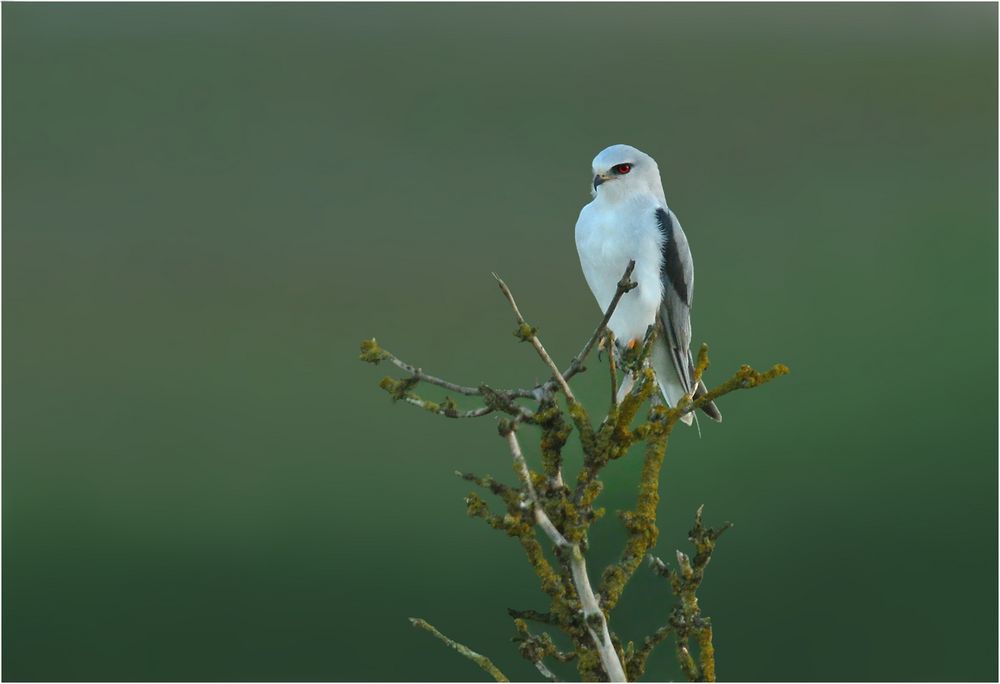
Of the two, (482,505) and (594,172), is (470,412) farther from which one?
(594,172)

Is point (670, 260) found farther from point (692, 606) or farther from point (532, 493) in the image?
point (532, 493)

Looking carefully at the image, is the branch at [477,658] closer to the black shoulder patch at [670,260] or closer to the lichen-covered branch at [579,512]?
the lichen-covered branch at [579,512]

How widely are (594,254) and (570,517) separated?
195 centimetres

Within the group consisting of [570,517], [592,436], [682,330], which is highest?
[682,330]

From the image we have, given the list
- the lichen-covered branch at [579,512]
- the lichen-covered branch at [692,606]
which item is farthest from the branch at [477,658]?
the lichen-covered branch at [692,606]

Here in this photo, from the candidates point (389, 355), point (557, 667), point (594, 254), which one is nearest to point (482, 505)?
point (389, 355)

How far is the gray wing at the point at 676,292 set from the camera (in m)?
3.62

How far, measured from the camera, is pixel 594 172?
347cm

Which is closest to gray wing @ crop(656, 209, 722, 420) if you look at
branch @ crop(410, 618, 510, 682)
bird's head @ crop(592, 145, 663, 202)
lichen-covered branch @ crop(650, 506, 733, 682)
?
bird's head @ crop(592, 145, 663, 202)

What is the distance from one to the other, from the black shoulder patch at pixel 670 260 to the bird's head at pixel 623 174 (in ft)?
0.42

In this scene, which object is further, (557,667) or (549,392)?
(557,667)

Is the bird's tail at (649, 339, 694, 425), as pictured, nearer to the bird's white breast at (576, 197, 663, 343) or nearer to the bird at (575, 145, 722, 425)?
the bird at (575, 145, 722, 425)

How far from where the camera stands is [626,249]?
11.6 feet

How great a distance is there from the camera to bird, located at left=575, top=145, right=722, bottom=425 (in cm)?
353
